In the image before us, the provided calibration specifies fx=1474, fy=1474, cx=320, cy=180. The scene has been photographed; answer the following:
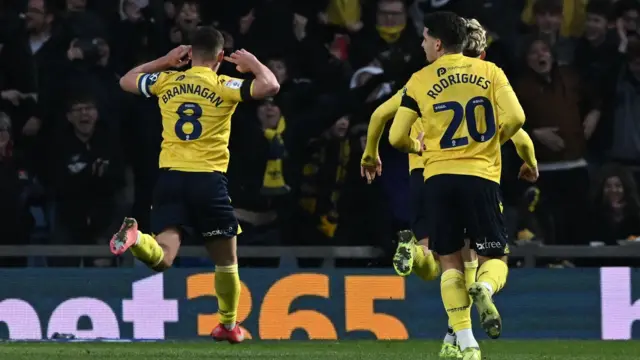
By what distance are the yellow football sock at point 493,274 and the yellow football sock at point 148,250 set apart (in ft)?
7.69

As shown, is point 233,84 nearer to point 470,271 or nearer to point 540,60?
point 470,271

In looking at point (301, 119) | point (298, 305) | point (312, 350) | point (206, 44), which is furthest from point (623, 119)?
point (206, 44)

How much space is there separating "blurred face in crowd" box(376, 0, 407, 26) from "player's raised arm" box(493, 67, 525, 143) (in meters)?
4.57

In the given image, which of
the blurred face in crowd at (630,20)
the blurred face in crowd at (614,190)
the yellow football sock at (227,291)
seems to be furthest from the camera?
the blurred face in crowd at (630,20)

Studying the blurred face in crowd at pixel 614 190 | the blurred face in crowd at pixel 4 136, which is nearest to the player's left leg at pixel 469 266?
the blurred face in crowd at pixel 614 190

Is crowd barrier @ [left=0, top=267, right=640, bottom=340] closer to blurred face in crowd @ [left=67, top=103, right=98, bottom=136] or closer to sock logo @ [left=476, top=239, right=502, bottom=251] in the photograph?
blurred face in crowd @ [left=67, top=103, right=98, bottom=136]

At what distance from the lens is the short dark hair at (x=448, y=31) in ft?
27.1

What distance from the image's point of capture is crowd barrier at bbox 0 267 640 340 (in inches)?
479

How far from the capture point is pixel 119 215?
12586mm

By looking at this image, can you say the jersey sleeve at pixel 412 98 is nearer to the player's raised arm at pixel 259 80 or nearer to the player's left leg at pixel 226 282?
the player's raised arm at pixel 259 80

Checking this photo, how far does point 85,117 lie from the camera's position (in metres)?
12.4

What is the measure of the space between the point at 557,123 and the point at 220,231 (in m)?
3.84

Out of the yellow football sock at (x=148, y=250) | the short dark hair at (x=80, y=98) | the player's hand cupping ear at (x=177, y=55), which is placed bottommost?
the yellow football sock at (x=148, y=250)

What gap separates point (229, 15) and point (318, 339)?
2.96 m
